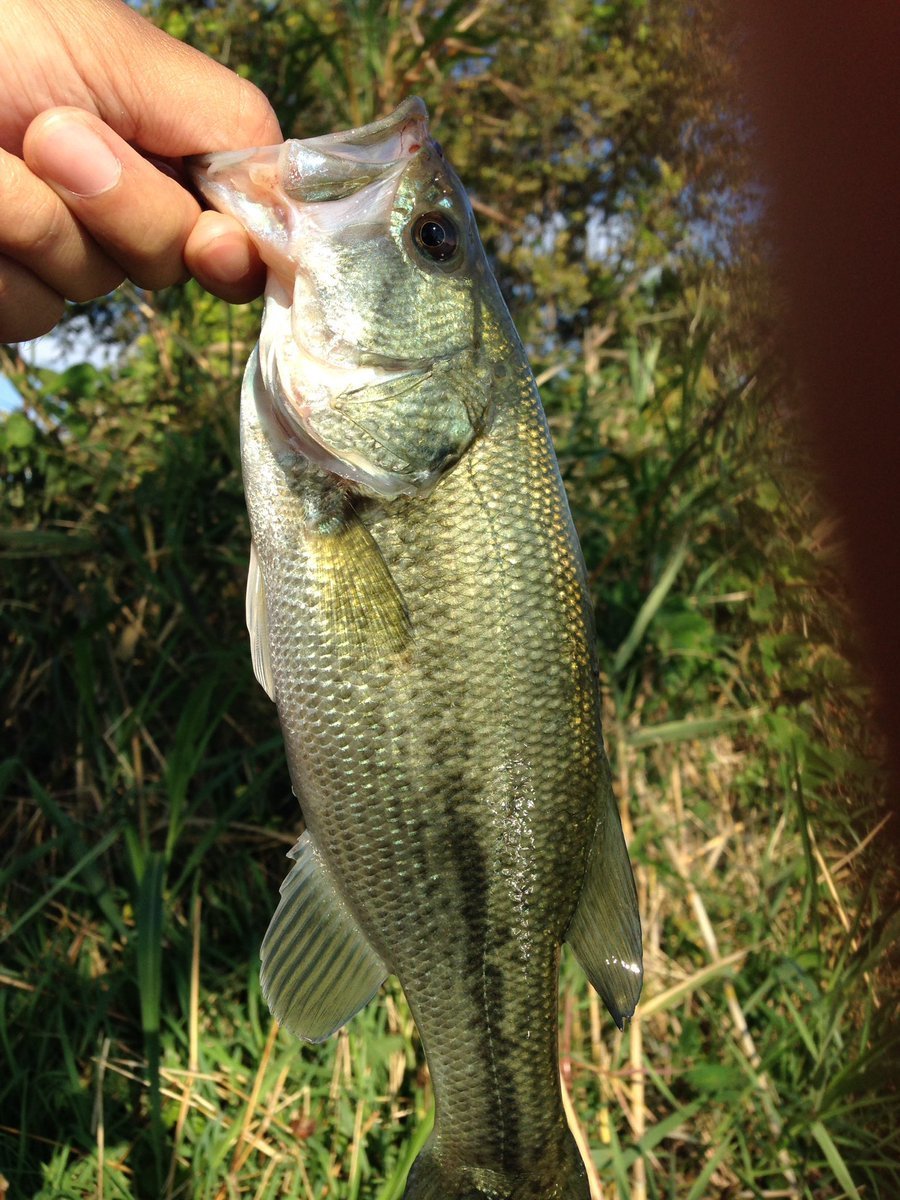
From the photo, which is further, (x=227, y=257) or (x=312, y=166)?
(x=227, y=257)

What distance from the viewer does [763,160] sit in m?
0.54

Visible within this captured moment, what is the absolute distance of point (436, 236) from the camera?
5.57 ft

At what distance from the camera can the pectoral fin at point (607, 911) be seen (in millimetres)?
1648

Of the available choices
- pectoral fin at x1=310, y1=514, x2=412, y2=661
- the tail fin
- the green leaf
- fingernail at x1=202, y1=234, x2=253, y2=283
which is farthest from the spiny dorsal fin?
the green leaf

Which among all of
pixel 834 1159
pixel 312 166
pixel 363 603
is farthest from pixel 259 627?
pixel 834 1159

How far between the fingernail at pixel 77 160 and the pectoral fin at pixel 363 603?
2.43 ft

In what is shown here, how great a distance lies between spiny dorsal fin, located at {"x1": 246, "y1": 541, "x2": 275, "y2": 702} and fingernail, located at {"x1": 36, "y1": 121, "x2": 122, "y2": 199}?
66cm

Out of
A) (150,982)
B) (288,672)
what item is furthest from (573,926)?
(150,982)

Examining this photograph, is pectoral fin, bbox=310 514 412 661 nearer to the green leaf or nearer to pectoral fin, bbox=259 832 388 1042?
pectoral fin, bbox=259 832 388 1042

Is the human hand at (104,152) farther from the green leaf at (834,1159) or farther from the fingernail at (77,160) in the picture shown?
the green leaf at (834,1159)

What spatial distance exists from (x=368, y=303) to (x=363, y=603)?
513 mm

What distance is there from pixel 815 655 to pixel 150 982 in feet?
7.12

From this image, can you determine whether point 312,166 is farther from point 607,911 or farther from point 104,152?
point 607,911

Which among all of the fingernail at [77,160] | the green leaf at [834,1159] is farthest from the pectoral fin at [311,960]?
the green leaf at [834,1159]
